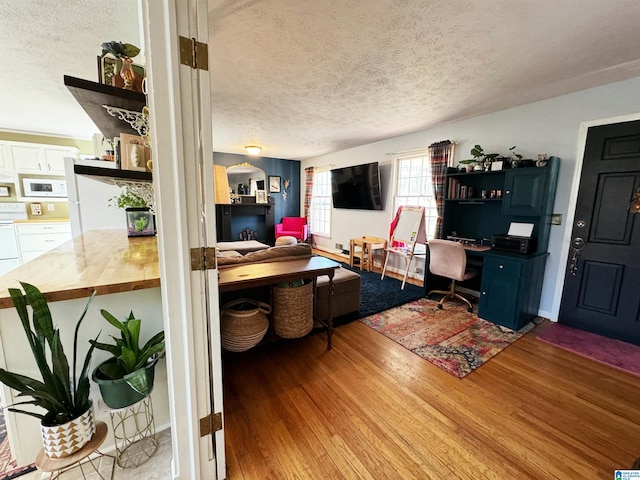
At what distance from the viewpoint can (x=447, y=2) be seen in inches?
55.3

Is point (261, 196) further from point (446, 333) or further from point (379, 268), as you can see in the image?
point (446, 333)

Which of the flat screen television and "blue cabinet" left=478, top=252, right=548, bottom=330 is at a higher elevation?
the flat screen television

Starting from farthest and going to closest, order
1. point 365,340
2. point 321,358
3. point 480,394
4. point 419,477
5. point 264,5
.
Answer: point 365,340, point 321,358, point 480,394, point 264,5, point 419,477

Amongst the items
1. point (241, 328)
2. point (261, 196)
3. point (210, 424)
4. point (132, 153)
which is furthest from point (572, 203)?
point (261, 196)

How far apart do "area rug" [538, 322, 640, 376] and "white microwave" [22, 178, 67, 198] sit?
22.5 feet

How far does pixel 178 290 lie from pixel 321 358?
59.7 inches

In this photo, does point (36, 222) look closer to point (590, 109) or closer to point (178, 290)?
point (178, 290)

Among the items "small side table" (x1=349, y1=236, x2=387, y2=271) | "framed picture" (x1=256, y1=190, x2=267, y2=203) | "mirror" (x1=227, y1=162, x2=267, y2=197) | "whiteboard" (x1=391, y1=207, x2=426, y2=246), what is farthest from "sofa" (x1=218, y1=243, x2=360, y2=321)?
"mirror" (x1=227, y1=162, x2=267, y2=197)

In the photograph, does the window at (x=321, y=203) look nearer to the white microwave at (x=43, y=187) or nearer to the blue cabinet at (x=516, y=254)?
the blue cabinet at (x=516, y=254)

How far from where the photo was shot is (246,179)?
625 cm

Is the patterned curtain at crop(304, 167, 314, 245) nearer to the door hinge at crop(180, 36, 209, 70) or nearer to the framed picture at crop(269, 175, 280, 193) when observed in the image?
the framed picture at crop(269, 175, 280, 193)

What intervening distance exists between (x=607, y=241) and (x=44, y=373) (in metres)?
4.08

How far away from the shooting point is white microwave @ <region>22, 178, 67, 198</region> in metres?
4.14

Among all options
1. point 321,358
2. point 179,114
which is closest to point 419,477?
point 321,358
